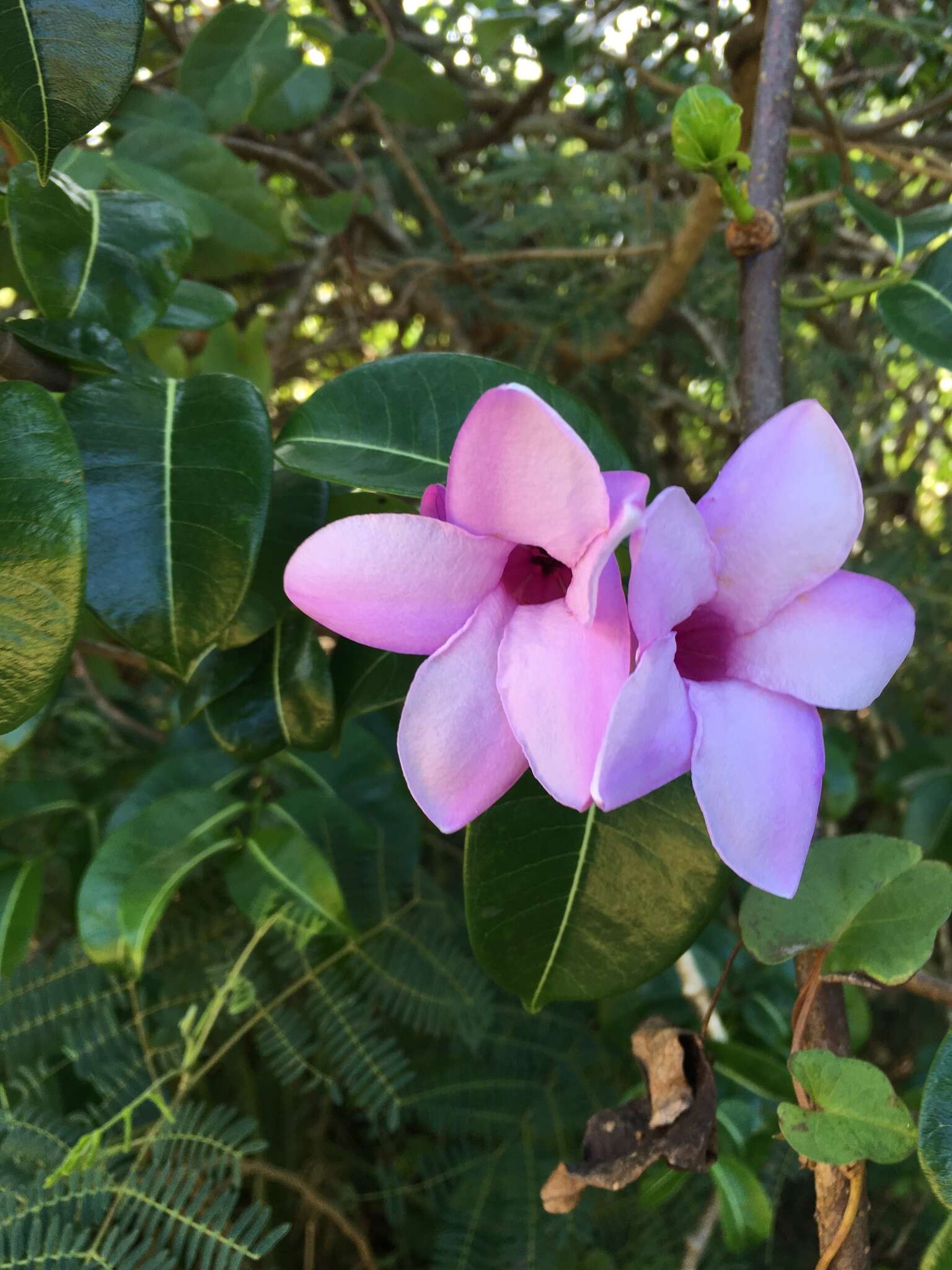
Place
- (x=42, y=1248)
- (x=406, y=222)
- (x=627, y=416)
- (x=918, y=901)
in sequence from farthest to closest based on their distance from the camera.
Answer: (x=406, y=222)
(x=627, y=416)
(x=42, y=1248)
(x=918, y=901)

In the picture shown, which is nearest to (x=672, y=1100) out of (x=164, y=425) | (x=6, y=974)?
(x=164, y=425)

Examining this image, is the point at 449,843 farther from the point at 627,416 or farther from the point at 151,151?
the point at 151,151

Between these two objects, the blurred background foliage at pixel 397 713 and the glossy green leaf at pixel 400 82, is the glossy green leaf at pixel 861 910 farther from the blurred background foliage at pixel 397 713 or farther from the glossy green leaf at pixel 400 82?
the glossy green leaf at pixel 400 82

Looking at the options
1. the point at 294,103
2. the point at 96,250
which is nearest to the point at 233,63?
the point at 294,103

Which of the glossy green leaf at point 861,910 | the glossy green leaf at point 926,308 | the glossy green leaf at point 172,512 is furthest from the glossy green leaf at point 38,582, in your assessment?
the glossy green leaf at point 926,308

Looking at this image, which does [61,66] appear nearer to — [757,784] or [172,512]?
[172,512]
